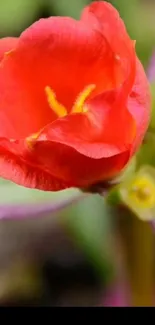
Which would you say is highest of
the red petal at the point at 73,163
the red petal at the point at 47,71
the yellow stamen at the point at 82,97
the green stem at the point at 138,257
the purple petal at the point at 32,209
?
the red petal at the point at 47,71

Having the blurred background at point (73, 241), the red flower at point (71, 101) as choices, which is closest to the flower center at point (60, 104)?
the red flower at point (71, 101)

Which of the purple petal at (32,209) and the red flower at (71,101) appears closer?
the red flower at (71,101)

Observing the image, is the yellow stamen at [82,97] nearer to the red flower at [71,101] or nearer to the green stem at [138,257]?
the red flower at [71,101]

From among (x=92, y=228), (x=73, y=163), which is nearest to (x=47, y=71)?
(x=73, y=163)

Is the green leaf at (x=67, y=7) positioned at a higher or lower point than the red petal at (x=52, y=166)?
higher

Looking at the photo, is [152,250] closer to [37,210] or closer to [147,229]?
[147,229]

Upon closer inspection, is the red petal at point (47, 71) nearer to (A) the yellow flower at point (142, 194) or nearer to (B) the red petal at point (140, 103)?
(B) the red petal at point (140, 103)

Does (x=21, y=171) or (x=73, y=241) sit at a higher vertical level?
(x=21, y=171)

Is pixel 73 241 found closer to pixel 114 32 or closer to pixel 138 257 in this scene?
pixel 138 257
